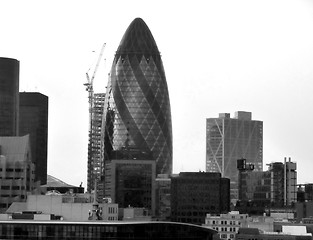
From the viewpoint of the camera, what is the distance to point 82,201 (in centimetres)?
19525

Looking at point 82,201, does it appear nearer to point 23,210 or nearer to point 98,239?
point 23,210

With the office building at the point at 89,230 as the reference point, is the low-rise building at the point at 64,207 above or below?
above

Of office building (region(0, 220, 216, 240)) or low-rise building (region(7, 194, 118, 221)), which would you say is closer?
office building (region(0, 220, 216, 240))

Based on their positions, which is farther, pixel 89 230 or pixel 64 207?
pixel 64 207

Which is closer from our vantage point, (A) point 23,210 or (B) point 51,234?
(B) point 51,234

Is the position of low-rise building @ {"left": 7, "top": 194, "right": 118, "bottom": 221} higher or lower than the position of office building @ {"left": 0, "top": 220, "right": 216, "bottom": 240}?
higher

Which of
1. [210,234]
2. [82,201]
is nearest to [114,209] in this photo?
[82,201]

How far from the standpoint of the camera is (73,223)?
13612 centimetres

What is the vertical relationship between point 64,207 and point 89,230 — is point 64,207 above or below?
above

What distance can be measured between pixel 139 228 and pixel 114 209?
62.9 m

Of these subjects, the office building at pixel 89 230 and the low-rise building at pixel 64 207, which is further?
the low-rise building at pixel 64 207

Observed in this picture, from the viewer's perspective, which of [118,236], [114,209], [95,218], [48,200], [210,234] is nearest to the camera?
[118,236]

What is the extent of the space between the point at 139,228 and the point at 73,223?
664cm

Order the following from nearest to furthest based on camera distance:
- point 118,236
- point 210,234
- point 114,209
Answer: point 118,236 → point 210,234 → point 114,209
